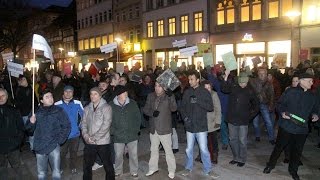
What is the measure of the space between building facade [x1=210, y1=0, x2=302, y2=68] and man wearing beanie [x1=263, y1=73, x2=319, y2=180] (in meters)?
17.1

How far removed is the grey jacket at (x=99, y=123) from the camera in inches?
252

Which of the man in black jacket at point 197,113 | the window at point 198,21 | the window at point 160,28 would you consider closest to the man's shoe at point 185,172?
the man in black jacket at point 197,113

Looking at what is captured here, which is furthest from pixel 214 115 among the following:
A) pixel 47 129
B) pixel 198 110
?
pixel 47 129

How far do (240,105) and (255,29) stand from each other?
69.3 feet

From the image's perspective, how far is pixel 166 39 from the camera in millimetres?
36406

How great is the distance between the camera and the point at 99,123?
6.39 meters

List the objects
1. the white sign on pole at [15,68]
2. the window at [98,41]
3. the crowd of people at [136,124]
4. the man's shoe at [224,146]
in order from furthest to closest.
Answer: the window at [98,41] < the white sign on pole at [15,68] < the man's shoe at [224,146] < the crowd of people at [136,124]

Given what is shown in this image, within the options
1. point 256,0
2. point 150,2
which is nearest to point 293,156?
point 256,0

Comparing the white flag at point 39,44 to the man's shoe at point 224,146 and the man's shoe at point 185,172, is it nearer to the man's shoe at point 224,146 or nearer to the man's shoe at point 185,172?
the man's shoe at point 185,172

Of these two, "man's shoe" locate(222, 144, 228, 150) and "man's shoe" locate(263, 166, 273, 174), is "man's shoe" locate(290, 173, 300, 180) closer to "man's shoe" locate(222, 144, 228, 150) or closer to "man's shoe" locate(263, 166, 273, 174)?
"man's shoe" locate(263, 166, 273, 174)

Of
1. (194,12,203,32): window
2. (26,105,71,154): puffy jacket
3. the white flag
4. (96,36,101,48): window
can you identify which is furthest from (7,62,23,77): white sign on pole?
(96,36,101,48): window

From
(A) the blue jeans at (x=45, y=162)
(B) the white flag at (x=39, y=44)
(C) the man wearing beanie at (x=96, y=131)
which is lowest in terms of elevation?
(A) the blue jeans at (x=45, y=162)

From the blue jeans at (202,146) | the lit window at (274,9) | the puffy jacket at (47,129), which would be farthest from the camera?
the lit window at (274,9)

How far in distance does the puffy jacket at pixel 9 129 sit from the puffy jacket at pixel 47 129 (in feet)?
0.77
